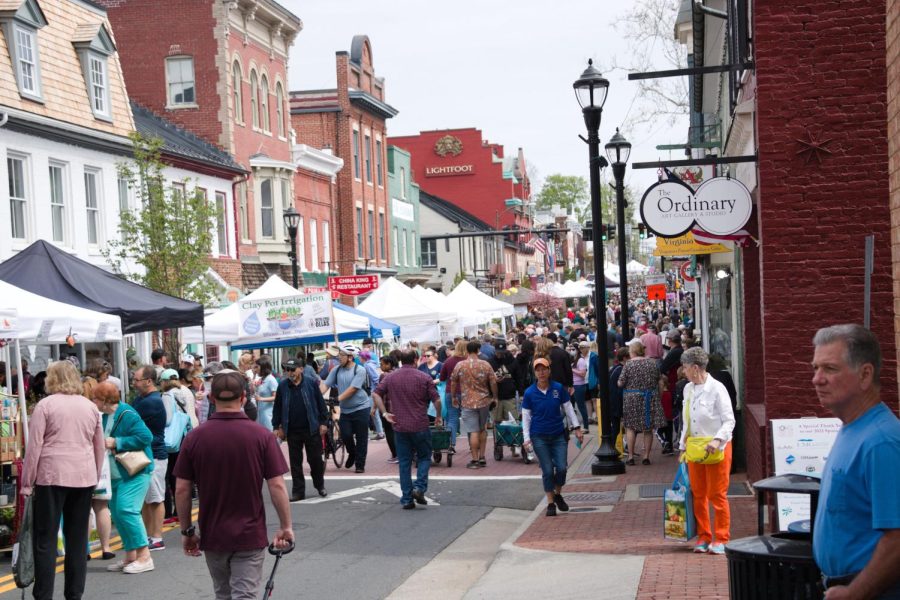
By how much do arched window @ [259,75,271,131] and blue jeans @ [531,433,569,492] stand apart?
2780cm

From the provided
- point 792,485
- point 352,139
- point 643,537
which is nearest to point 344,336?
point 643,537

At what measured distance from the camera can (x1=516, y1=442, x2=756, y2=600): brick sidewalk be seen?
29.0 feet

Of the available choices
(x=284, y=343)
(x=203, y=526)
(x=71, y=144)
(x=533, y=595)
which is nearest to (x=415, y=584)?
(x=533, y=595)

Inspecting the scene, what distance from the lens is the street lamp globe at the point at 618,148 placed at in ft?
65.9

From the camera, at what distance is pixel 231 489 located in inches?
271

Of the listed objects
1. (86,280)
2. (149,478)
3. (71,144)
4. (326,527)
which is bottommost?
(326,527)

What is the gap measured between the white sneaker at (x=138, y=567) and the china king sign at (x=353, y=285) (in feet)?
62.4

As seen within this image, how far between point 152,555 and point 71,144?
16.6 meters

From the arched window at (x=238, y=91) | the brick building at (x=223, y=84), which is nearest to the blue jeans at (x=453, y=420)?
the brick building at (x=223, y=84)

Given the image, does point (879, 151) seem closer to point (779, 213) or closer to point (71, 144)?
point (779, 213)

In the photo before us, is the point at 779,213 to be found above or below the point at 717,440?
above

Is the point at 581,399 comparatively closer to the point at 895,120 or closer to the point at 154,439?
the point at 154,439

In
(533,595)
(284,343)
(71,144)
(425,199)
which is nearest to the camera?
(533,595)

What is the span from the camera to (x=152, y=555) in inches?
452
